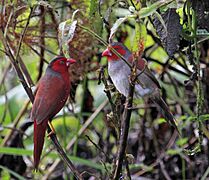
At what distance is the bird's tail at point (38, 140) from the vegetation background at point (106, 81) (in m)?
0.11

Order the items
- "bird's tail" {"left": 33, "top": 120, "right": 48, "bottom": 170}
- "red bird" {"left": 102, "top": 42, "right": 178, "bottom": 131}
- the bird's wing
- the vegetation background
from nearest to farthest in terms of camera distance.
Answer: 1. the vegetation background
2. "bird's tail" {"left": 33, "top": 120, "right": 48, "bottom": 170}
3. the bird's wing
4. "red bird" {"left": 102, "top": 42, "right": 178, "bottom": 131}

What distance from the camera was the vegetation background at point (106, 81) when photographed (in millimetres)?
1104

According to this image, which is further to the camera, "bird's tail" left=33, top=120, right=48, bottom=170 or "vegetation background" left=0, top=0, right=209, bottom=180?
"bird's tail" left=33, top=120, right=48, bottom=170

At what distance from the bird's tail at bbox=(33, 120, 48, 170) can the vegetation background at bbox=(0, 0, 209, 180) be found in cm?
11

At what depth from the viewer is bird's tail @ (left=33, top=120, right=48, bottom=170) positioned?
4.38ft

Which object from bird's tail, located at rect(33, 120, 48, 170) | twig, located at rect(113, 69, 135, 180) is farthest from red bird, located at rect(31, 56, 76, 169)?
twig, located at rect(113, 69, 135, 180)

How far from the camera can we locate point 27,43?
5.73 ft

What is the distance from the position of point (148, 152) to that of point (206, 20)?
1.86 meters

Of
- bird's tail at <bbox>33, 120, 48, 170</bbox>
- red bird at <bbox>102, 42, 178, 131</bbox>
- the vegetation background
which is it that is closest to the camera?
the vegetation background

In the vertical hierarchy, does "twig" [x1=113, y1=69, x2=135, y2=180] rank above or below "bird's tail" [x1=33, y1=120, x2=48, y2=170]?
above

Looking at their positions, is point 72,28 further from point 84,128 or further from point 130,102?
point 84,128

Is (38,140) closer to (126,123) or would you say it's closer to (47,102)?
(47,102)

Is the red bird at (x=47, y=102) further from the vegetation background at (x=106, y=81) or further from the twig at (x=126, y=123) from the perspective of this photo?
the twig at (x=126, y=123)

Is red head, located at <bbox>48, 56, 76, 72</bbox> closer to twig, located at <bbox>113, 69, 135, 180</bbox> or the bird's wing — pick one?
the bird's wing
